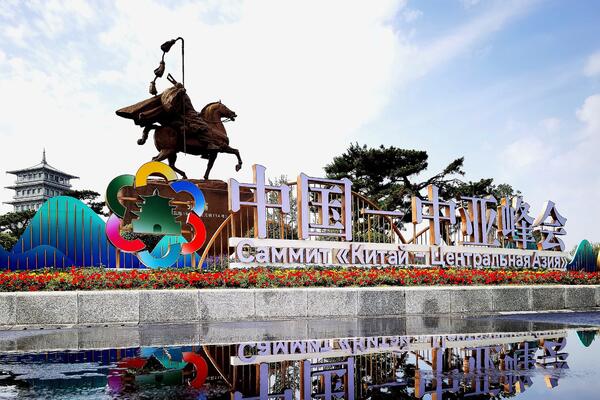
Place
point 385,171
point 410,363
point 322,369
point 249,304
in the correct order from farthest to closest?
point 385,171 < point 249,304 < point 410,363 < point 322,369

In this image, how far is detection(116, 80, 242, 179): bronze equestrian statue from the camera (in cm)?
2067

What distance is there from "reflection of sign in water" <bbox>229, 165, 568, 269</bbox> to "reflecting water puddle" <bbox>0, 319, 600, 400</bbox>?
277 inches

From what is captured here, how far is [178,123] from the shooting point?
2153 cm

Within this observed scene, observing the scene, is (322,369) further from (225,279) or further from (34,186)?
(34,186)

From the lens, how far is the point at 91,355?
7543 millimetres

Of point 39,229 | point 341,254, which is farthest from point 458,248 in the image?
point 39,229

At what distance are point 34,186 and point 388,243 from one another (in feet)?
207

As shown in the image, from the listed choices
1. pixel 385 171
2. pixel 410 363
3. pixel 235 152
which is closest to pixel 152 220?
pixel 235 152

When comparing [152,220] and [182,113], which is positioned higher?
[182,113]

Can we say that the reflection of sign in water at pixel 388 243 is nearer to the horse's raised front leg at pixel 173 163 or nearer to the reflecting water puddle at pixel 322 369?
the horse's raised front leg at pixel 173 163

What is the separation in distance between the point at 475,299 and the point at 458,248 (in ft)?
20.3

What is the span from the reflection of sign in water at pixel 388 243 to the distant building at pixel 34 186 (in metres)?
59.6

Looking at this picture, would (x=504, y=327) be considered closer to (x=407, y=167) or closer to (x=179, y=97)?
(x=179, y=97)

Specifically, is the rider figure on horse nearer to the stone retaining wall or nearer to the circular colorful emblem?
the circular colorful emblem
